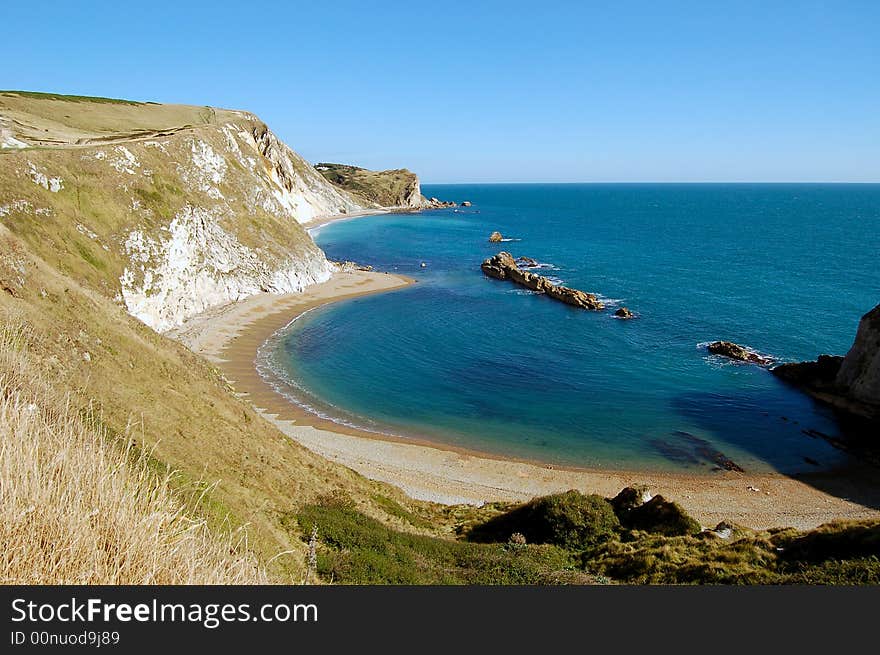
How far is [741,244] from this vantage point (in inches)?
4761

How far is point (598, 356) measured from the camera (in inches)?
2010

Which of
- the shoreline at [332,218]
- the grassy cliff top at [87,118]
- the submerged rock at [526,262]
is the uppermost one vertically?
the grassy cliff top at [87,118]

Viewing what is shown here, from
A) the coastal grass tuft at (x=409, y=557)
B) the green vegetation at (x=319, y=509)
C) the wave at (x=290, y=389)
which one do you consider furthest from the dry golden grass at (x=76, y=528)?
the wave at (x=290, y=389)

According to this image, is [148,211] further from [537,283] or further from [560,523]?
[537,283]

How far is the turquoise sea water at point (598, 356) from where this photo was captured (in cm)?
3550

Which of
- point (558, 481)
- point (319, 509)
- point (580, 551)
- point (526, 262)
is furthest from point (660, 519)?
point (526, 262)

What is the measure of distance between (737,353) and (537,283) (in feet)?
112

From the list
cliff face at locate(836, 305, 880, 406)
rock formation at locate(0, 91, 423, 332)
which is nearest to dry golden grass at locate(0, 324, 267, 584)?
rock formation at locate(0, 91, 423, 332)

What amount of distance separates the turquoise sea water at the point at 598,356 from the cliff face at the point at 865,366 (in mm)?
3260

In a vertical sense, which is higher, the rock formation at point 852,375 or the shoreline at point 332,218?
the shoreline at point 332,218

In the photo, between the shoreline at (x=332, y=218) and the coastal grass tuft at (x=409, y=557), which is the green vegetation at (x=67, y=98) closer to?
the shoreline at (x=332, y=218)

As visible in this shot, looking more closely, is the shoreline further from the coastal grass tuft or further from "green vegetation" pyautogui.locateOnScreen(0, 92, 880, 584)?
the coastal grass tuft

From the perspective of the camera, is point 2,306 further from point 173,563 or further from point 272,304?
point 272,304

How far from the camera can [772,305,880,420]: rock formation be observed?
39.8 meters
